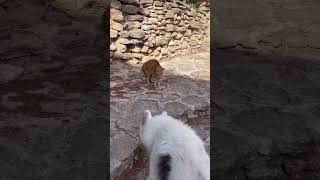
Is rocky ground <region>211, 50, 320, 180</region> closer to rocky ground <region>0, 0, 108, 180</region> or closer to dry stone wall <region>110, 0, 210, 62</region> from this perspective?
rocky ground <region>0, 0, 108, 180</region>

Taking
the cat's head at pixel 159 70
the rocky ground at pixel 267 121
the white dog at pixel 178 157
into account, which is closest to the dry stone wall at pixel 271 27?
the rocky ground at pixel 267 121

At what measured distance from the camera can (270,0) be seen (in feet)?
20.1

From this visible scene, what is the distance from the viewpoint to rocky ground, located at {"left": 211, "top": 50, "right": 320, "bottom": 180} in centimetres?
311

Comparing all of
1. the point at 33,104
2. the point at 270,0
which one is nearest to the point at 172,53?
the point at 270,0

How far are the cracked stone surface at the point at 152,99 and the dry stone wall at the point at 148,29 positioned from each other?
23cm

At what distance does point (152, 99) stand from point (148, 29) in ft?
6.63

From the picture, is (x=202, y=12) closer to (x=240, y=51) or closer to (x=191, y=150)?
(x=240, y=51)

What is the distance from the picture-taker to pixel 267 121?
3619 millimetres

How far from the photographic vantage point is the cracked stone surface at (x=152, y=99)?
3.30 metres

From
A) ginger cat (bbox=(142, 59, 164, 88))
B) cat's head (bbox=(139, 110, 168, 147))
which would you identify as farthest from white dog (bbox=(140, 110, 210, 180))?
ginger cat (bbox=(142, 59, 164, 88))

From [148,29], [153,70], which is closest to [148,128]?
[153,70]

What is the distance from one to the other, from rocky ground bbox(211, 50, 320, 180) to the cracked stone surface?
8.1 inches

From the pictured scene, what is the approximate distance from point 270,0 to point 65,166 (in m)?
4.46

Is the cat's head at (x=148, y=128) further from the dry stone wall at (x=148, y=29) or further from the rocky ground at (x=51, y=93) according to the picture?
the dry stone wall at (x=148, y=29)
